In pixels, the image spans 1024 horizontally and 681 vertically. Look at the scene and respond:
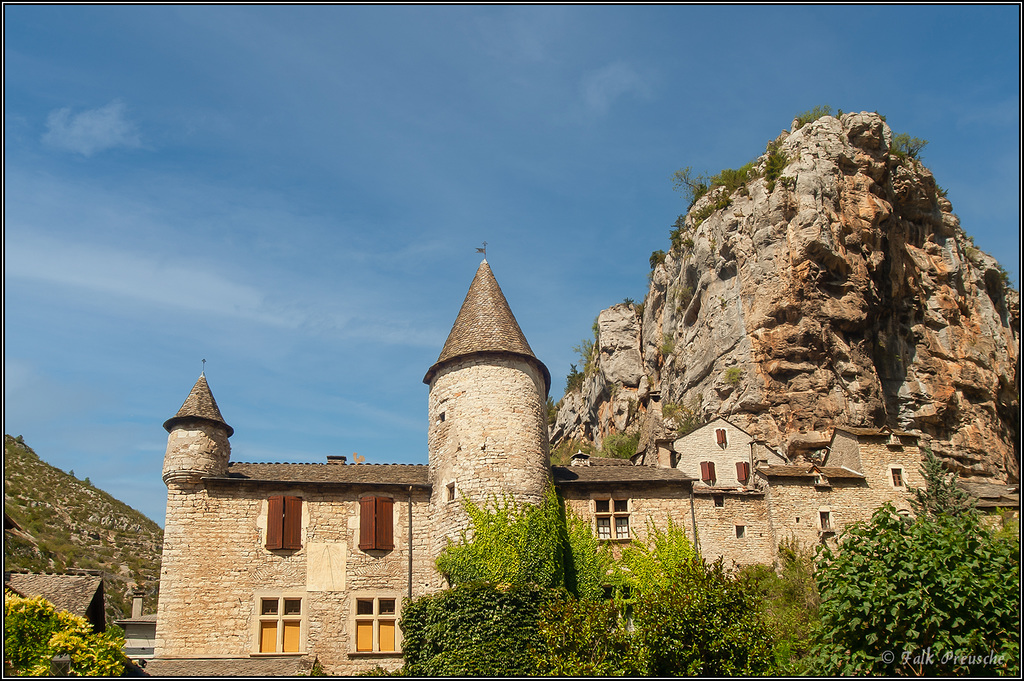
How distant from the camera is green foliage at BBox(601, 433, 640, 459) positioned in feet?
161

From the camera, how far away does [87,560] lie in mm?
37969

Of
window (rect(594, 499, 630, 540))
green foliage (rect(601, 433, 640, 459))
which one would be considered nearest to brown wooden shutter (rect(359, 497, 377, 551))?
window (rect(594, 499, 630, 540))

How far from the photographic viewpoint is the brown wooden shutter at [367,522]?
2467cm

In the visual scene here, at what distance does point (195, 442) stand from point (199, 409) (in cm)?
118

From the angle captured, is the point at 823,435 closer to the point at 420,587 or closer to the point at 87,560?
the point at 420,587

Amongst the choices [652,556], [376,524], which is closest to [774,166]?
[652,556]

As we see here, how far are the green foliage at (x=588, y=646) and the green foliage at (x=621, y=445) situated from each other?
29984mm

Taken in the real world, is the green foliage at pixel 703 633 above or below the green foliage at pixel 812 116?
below

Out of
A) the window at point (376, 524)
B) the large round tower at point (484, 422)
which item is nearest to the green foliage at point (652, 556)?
the large round tower at point (484, 422)

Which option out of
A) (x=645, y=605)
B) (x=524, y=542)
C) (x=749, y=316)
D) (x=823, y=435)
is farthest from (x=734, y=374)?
(x=645, y=605)

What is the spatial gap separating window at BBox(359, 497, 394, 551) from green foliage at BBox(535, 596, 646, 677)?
805 centimetres

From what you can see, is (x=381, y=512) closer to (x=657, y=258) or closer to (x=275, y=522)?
(x=275, y=522)

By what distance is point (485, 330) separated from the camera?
88.3ft

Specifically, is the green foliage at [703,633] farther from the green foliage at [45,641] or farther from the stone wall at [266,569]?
the green foliage at [45,641]
